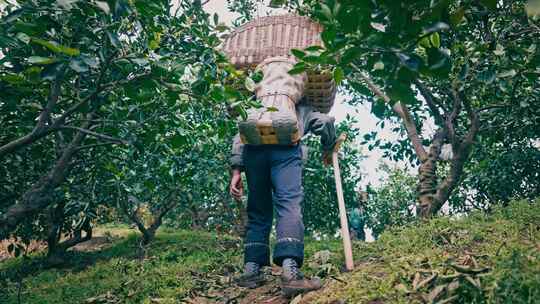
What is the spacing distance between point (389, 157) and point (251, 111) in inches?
234

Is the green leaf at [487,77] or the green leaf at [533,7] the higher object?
the green leaf at [487,77]

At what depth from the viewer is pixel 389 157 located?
30.9 ft

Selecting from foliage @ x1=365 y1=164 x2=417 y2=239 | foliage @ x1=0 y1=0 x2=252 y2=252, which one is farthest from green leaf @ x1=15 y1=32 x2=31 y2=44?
foliage @ x1=365 y1=164 x2=417 y2=239

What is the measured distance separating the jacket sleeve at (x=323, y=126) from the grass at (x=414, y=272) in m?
1.18

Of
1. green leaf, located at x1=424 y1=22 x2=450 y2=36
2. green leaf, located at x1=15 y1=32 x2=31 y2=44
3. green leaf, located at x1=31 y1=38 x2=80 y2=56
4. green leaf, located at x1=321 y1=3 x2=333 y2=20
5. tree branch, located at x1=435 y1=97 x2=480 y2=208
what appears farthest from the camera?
tree branch, located at x1=435 y1=97 x2=480 y2=208

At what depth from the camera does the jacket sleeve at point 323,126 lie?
4473 millimetres

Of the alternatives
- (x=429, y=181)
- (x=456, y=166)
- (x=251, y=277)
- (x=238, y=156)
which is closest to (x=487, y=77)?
(x=238, y=156)

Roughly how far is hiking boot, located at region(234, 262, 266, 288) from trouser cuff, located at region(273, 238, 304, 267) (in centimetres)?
42

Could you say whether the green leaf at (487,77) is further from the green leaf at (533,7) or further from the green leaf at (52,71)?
the green leaf at (52,71)

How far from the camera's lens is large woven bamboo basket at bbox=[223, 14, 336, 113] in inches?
183

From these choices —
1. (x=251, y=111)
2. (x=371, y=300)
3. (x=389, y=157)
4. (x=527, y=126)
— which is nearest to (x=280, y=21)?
(x=251, y=111)

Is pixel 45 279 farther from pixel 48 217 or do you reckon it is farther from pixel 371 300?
pixel 371 300

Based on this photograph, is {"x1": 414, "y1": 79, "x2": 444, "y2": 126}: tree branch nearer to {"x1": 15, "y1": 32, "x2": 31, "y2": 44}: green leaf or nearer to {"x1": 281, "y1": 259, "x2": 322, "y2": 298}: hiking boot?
{"x1": 281, "y1": 259, "x2": 322, "y2": 298}: hiking boot

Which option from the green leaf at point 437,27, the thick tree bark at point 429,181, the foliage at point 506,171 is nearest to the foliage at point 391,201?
the foliage at point 506,171
